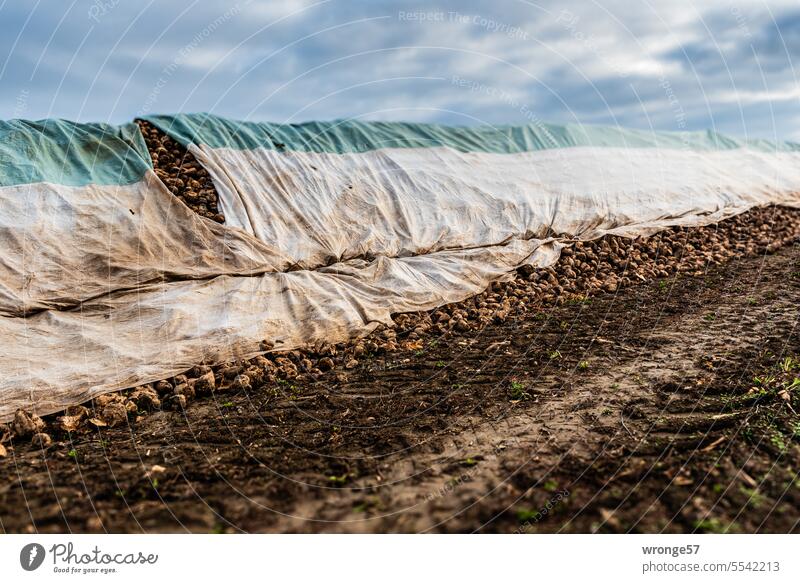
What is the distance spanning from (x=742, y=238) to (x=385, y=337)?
7.63 m

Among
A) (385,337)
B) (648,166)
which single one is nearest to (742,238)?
(648,166)

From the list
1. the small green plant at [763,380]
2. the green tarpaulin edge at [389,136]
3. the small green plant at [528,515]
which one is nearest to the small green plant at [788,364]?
the small green plant at [763,380]

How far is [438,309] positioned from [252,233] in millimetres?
2369

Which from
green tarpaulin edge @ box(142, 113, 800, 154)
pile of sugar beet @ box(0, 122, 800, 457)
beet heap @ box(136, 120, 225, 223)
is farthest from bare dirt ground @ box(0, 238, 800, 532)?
green tarpaulin edge @ box(142, 113, 800, 154)

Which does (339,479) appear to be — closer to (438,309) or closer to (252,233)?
(438,309)

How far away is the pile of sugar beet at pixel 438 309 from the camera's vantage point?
4657 mm

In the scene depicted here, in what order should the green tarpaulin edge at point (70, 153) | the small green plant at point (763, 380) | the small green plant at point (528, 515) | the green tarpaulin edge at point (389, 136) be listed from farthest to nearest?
the green tarpaulin edge at point (389, 136) → the green tarpaulin edge at point (70, 153) → the small green plant at point (763, 380) → the small green plant at point (528, 515)

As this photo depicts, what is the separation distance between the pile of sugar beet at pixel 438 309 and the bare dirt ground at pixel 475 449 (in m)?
0.16

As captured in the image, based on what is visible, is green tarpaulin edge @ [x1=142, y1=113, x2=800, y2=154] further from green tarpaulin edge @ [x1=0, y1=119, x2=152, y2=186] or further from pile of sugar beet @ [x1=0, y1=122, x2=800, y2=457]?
green tarpaulin edge @ [x1=0, y1=119, x2=152, y2=186]

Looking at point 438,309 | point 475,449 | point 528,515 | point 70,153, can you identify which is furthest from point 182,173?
point 528,515

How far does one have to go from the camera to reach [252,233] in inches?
275

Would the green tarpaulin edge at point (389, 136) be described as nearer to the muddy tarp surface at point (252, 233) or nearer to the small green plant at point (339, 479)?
the muddy tarp surface at point (252, 233)

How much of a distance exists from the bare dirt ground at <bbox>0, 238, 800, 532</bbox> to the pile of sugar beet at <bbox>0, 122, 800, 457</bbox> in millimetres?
157

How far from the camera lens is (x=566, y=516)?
3023mm
